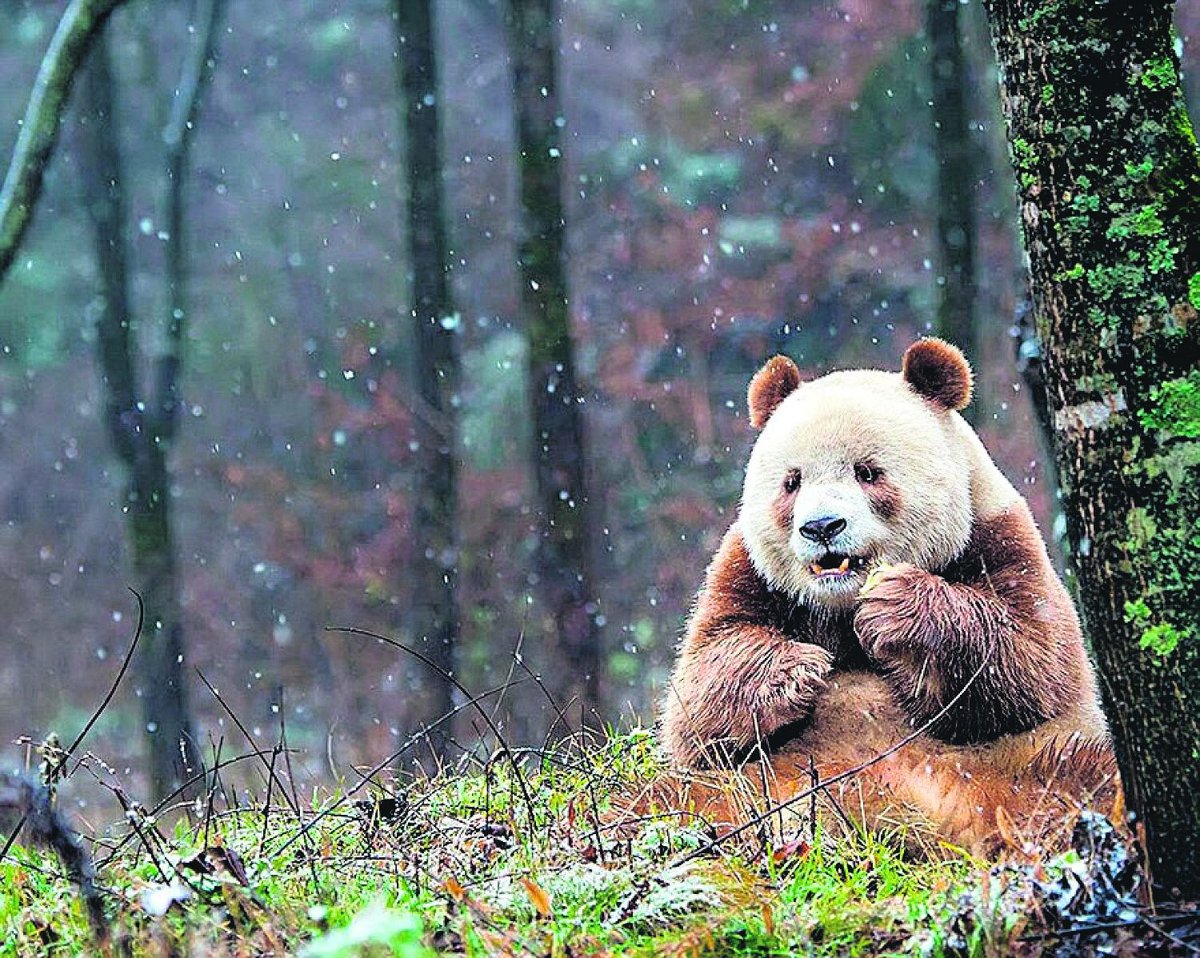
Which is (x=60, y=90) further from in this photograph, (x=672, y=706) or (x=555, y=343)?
(x=555, y=343)

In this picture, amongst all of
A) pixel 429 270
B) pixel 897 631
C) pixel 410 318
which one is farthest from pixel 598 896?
pixel 410 318

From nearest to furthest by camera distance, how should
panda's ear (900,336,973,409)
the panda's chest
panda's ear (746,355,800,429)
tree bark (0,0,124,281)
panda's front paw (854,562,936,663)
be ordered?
panda's front paw (854,562,936,663), the panda's chest, panda's ear (900,336,973,409), panda's ear (746,355,800,429), tree bark (0,0,124,281)

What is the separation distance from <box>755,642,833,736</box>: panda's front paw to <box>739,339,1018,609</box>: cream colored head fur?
0.55 ft

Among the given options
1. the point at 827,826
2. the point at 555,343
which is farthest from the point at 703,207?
the point at 827,826

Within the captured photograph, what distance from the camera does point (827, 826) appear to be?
12.8ft

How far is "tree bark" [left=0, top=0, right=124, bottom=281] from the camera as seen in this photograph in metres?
4.81

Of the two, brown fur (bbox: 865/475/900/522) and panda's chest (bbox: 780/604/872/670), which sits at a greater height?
brown fur (bbox: 865/475/900/522)

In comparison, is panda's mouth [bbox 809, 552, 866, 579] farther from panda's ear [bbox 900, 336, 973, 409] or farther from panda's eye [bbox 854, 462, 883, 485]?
panda's ear [bbox 900, 336, 973, 409]

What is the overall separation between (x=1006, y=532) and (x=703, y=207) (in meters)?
11.9

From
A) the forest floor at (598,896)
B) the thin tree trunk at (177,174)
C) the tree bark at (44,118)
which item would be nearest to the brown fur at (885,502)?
the forest floor at (598,896)

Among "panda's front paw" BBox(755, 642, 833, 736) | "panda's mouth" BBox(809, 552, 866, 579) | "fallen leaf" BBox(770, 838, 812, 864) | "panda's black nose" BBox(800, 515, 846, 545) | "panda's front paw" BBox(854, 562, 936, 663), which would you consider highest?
"panda's black nose" BBox(800, 515, 846, 545)

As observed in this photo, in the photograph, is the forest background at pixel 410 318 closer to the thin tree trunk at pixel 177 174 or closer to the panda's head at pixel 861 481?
the thin tree trunk at pixel 177 174

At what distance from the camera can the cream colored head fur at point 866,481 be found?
158 inches

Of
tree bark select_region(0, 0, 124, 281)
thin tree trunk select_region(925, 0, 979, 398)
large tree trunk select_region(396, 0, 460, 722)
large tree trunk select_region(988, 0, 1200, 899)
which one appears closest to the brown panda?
large tree trunk select_region(988, 0, 1200, 899)
